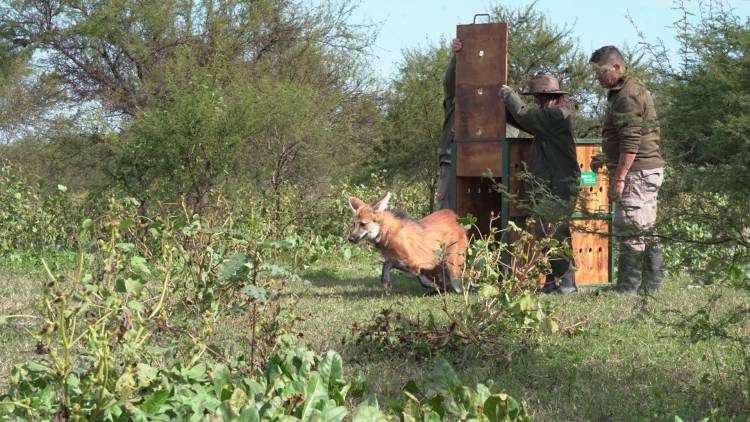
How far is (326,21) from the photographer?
66.6 ft

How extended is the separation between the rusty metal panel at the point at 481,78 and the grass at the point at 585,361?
6.30ft

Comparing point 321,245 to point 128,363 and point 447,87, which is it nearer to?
point 447,87

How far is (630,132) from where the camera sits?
7.89 m

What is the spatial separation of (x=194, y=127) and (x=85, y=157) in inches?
181

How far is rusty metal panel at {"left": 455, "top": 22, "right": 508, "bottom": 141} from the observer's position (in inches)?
354

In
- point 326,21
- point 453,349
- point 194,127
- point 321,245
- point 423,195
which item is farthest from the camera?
point 326,21

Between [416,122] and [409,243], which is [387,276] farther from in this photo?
[416,122]

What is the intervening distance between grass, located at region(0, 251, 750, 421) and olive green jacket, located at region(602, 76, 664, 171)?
1.23m

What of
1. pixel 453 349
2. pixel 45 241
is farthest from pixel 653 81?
pixel 45 241

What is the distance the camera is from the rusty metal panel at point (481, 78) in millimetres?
8992

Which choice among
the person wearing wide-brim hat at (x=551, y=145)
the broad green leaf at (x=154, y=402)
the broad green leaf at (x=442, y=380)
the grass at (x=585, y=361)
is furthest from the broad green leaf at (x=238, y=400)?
the person wearing wide-brim hat at (x=551, y=145)

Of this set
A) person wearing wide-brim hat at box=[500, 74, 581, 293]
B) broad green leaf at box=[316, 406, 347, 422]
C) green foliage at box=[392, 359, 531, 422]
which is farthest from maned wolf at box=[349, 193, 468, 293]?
broad green leaf at box=[316, 406, 347, 422]


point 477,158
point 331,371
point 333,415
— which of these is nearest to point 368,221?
point 477,158

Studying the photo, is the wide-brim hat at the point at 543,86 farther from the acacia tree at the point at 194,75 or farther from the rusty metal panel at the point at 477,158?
the acacia tree at the point at 194,75
